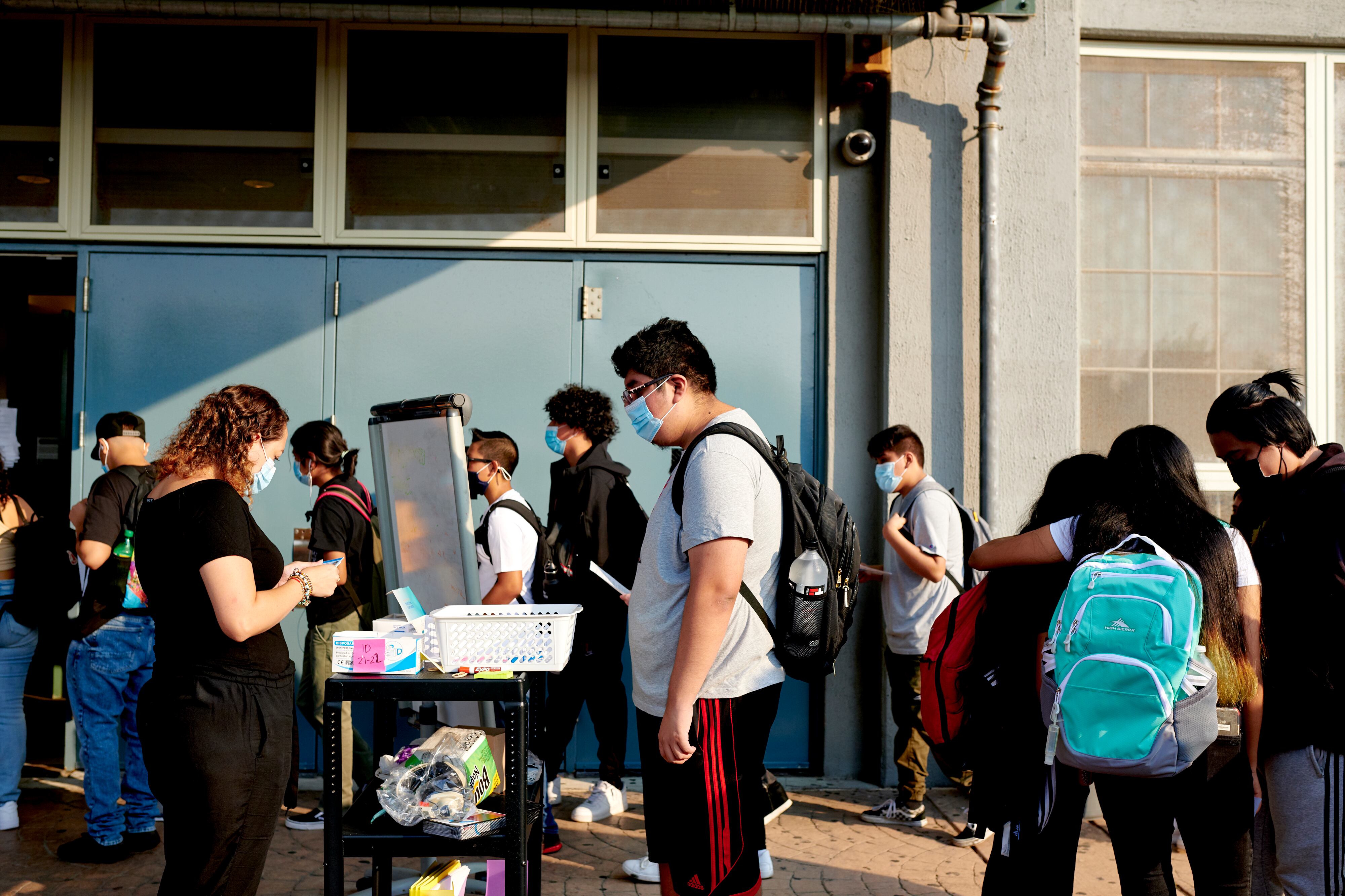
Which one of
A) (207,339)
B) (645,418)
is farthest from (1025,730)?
(207,339)

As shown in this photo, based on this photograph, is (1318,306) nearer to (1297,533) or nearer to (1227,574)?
(1297,533)

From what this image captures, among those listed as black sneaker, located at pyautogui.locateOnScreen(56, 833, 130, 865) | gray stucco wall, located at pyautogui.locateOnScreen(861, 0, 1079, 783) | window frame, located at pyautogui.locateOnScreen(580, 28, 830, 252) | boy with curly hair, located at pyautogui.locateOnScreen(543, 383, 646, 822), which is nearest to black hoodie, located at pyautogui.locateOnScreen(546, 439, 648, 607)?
boy with curly hair, located at pyautogui.locateOnScreen(543, 383, 646, 822)

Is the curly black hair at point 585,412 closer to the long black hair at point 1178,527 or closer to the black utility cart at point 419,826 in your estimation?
the black utility cart at point 419,826

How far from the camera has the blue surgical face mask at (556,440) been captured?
191 inches

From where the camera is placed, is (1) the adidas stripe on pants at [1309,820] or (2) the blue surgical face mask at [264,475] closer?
(1) the adidas stripe on pants at [1309,820]

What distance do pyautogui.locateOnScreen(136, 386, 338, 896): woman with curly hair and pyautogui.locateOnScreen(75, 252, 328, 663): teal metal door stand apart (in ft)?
9.03

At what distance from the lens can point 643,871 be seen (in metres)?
4.03

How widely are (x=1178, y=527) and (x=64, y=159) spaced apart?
19.0 ft

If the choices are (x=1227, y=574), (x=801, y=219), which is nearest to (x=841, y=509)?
(x=1227, y=574)

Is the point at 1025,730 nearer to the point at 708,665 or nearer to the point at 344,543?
the point at 708,665

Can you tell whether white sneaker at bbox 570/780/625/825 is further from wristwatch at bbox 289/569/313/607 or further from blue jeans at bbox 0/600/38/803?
blue jeans at bbox 0/600/38/803

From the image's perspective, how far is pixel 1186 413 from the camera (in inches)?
221

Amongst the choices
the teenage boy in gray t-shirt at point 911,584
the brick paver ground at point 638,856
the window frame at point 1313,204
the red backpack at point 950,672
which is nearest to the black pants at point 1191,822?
the red backpack at point 950,672

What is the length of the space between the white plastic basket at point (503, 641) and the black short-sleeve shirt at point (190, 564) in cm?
53
